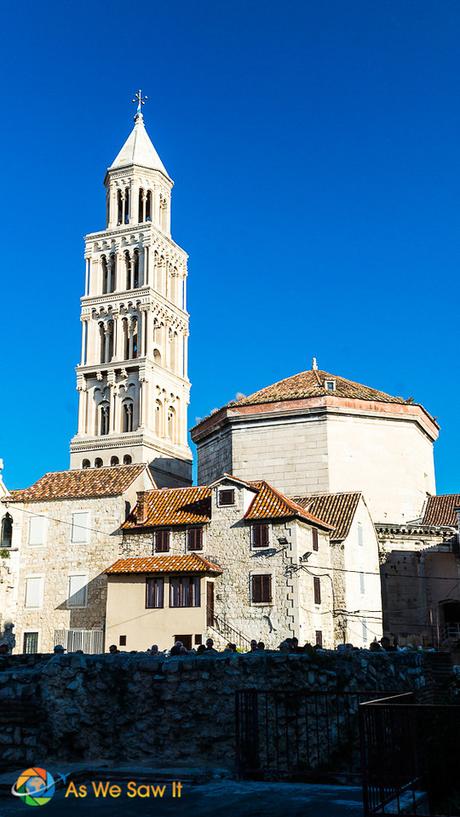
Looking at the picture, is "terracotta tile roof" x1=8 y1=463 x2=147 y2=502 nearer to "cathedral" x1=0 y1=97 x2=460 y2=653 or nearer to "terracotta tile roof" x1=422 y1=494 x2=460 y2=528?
"cathedral" x1=0 y1=97 x2=460 y2=653

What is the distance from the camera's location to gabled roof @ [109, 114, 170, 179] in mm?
79250

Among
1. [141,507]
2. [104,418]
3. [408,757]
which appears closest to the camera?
[408,757]

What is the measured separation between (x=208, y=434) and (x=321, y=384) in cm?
809

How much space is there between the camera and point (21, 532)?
136ft

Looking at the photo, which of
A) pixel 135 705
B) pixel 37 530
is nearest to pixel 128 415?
pixel 37 530

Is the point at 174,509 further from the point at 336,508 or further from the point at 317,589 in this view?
the point at 336,508

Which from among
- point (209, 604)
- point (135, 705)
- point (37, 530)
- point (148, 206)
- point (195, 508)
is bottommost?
point (135, 705)

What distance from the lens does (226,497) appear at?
37.1m

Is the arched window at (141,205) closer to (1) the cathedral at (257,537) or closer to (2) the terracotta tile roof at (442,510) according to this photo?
(1) the cathedral at (257,537)

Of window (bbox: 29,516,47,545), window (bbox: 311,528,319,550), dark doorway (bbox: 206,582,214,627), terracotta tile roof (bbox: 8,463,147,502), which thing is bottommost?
dark doorway (bbox: 206,582,214,627)

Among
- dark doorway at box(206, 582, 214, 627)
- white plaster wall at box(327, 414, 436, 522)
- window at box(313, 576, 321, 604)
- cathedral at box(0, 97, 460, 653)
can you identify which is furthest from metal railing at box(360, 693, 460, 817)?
white plaster wall at box(327, 414, 436, 522)

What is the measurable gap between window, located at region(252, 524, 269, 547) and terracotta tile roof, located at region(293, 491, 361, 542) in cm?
426

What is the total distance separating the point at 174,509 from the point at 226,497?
10.3 feet

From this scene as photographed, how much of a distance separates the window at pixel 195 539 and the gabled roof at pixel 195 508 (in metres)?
0.37
